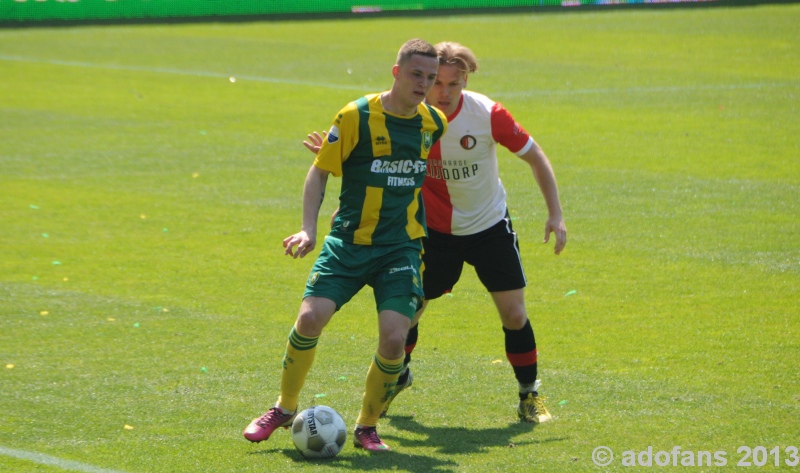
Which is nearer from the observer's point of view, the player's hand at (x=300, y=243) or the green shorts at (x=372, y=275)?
the player's hand at (x=300, y=243)

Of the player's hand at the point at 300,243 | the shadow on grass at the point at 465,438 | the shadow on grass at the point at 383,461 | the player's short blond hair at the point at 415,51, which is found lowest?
the shadow on grass at the point at 383,461

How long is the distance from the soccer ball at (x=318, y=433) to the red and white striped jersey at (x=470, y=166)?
55.9 inches

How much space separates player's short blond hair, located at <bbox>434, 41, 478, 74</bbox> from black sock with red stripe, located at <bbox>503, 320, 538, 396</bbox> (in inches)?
58.7

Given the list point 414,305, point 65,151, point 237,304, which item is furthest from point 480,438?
point 65,151

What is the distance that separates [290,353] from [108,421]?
47.4 inches

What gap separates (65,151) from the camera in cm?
1573

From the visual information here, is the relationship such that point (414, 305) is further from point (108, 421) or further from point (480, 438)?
point (108, 421)

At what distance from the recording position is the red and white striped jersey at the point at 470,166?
21.2ft

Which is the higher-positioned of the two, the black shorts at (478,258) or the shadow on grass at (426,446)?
the black shorts at (478,258)

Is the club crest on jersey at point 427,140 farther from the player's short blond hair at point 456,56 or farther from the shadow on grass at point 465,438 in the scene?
the shadow on grass at point 465,438

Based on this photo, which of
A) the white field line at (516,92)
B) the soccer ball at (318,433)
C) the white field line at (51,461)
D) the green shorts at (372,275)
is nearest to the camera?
the white field line at (51,461)

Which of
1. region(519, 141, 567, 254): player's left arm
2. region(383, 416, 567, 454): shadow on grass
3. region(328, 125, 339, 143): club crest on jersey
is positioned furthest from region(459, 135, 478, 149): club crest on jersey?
region(383, 416, 567, 454): shadow on grass

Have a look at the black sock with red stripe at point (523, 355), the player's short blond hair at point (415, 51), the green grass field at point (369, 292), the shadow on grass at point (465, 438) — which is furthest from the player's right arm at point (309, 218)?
the black sock with red stripe at point (523, 355)

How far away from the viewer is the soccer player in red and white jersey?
6.38 m
